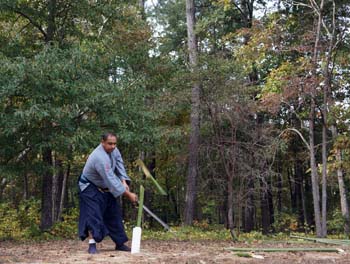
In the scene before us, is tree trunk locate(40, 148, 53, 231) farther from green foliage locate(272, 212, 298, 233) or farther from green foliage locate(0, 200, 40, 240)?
green foliage locate(272, 212, 298, 233)

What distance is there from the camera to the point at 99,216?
5.29 m

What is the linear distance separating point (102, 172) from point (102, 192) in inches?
14.5

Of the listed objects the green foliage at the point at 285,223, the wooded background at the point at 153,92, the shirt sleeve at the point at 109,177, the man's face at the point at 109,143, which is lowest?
the green foliage at the point at 285,223

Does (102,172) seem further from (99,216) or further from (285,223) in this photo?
(285,223)

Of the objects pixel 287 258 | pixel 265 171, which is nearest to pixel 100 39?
pixel 265 171

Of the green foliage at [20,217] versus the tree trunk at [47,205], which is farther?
the green foliage at [20,217]

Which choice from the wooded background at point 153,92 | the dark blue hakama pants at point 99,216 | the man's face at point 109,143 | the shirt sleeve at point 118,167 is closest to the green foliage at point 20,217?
the wooded background at point 153,92

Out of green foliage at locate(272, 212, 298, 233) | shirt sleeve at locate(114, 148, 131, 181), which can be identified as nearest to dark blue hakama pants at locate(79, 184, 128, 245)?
shirt sleeve at locate(114, 148, 131, 181)

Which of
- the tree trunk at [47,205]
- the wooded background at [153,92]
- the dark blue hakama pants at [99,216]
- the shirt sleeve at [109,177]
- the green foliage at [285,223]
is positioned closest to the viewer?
the shirt sleeve at [109,177]

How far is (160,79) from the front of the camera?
40.8 ft

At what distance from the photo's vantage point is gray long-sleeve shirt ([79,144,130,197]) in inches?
203

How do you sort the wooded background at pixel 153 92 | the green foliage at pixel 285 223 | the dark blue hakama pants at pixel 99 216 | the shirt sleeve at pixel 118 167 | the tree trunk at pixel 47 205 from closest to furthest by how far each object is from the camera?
the dark blue hakama pants at pixel 99 216 < the shirt sleeve at pixel 118 167 < the wooded background at pixel 153 92 < the tree trunk at pixel 47 205 < the green foliage at pixel 285 223

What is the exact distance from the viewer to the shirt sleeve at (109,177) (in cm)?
514

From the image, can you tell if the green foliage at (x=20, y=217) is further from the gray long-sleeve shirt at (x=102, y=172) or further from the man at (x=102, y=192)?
the gray long-sleeve shirt at (x=102, y=172)
